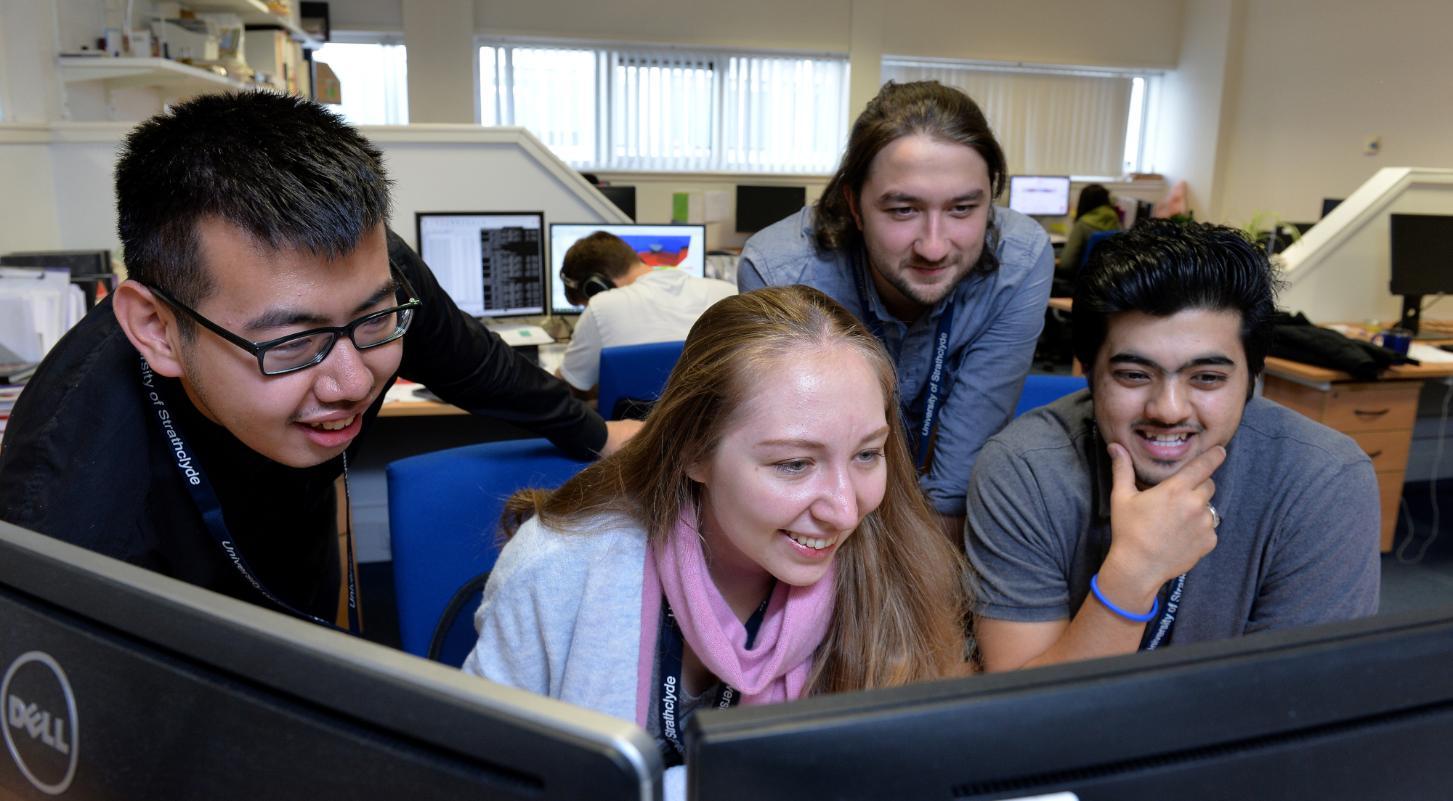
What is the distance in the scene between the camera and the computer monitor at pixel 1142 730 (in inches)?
16.0

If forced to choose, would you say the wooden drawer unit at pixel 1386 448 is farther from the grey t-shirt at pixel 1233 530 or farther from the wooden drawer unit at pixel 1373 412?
the grey t-shirt at pixel 1233 530

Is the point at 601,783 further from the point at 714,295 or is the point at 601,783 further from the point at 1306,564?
the point at 714,295

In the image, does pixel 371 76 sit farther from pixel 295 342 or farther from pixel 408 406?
pixel 295 342

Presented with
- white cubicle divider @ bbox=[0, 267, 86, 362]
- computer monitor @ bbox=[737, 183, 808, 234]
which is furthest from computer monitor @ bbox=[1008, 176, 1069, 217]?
white cubicle divider @ bbox=[0, 267, 86, 362]

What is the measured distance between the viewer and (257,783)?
1.54 ft

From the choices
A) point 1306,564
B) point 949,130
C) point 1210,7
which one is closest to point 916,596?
point 1306,564

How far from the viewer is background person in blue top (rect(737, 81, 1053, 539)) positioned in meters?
1.61

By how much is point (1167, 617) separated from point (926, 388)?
644mm

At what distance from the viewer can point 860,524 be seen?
1.18m

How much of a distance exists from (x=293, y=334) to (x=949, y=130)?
1113 mm

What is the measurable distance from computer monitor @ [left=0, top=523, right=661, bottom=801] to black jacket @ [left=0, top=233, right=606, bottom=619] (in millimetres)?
472

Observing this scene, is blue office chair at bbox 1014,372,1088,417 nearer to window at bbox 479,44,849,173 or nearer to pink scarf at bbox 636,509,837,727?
pink scarf at bbox 636,509,837,727

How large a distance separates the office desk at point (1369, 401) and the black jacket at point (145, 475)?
119 inches

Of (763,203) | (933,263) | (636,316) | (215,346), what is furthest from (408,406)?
(763,203)
